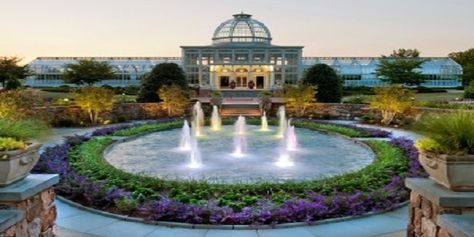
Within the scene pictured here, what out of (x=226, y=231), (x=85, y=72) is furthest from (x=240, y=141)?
(x=85, y=72)

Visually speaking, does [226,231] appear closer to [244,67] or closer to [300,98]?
[300,98]

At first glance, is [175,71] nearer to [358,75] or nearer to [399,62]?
[399,62]

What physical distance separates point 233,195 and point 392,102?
52.5 feet

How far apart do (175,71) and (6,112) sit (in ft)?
50.5

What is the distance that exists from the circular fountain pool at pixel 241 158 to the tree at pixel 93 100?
210 inches

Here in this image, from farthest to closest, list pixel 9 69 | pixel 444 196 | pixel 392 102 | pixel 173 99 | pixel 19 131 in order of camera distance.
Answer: pixel 9 69 → pixel 173 99 → pixel 392 102 → pixel 19 131 → pixel 444 196

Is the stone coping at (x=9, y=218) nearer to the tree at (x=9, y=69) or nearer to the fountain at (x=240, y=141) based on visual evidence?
the fountain at (x=240, y=141)

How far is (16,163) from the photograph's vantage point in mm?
4668

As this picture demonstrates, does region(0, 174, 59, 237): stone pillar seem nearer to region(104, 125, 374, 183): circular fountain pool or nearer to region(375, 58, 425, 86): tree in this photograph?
region(104, 125, 374, 183): circular fountain pool

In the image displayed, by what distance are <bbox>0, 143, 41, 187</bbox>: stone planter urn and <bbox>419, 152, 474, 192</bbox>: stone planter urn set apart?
4526mm

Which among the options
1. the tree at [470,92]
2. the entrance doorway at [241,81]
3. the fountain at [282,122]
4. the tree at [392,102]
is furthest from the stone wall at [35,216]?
the entrance doorway at [241,81]

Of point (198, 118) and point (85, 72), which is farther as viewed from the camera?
point (85, 72)

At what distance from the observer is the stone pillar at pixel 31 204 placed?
14.8 feet

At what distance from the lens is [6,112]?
1563cm
